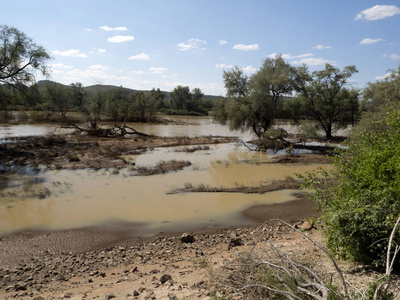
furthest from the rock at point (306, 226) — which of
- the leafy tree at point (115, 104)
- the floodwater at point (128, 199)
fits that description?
the leafy tree at point (115, 104)

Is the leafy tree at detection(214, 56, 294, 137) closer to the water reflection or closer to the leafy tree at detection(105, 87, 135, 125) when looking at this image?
the water reflection

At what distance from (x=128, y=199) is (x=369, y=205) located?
32.2ft

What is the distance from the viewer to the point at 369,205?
548 cm

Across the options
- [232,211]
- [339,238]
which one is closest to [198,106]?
[232,211]

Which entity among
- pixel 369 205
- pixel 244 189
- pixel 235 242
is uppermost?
pixel 369 205

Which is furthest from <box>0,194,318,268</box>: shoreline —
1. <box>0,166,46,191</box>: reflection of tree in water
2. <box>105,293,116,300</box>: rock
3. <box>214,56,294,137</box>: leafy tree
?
<box>214,56,294,137</box>: leafy tree

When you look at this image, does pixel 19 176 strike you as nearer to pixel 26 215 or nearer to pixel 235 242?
pixel 26 215

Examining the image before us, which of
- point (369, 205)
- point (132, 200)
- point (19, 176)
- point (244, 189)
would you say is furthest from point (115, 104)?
point (369, 205)

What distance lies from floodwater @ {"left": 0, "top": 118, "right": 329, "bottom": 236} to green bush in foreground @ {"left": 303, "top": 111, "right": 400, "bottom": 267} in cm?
492

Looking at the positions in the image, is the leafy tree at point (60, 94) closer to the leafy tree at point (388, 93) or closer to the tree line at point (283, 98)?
the tree line at point (283, 98)

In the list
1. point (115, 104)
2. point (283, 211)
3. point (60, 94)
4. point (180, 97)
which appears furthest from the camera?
point (180, 97)

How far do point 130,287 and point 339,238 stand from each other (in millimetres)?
4252

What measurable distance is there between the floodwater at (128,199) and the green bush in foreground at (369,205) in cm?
492

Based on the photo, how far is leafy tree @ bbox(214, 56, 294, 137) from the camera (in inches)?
1149
